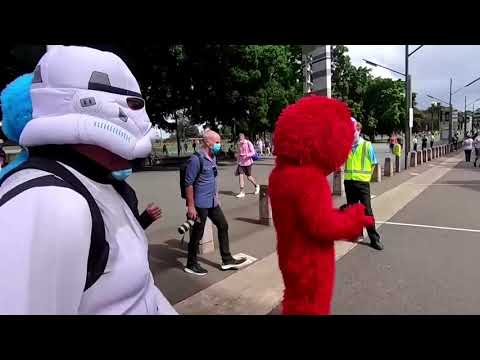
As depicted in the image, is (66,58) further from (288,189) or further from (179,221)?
(179,221)

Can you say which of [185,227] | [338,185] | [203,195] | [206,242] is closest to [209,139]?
[203,195]

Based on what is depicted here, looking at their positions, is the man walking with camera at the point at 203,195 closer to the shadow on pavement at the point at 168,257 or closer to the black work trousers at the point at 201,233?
the black work trousers at the point at 201,233

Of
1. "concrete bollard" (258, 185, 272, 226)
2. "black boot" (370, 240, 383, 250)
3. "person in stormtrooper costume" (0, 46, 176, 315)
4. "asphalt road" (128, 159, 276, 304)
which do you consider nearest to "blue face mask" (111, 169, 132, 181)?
"person in stormtrooper costume" (0, 46, 176, 315)

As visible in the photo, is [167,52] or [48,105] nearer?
[48,105]

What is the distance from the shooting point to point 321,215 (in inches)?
76.2

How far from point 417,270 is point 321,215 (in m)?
3.34

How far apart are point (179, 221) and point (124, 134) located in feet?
20.6

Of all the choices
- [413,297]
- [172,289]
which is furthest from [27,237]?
[413,297]

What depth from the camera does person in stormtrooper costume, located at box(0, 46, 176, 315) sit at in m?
0.86

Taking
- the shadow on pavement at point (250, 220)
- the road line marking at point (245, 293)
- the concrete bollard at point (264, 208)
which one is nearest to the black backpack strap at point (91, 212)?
the road line marking at point (245, 293)

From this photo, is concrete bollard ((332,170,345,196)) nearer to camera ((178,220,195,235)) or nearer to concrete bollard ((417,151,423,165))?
Answer: camera ((178,220,195,235))

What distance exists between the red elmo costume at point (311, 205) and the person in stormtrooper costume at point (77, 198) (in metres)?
0.93

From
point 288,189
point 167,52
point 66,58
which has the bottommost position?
point 288,189

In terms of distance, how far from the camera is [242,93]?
2175 centimetres
